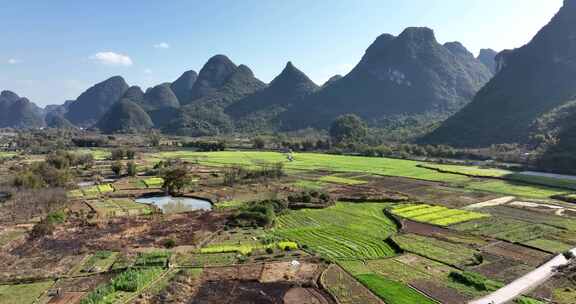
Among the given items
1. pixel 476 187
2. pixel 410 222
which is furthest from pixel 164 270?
pixel 476 187

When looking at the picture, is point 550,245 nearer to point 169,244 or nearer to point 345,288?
point 345,288

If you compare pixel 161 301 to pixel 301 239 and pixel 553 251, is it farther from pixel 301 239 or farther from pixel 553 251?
pixel 553 251

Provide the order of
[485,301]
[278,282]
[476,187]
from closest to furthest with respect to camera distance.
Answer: [485,301], [278,282], [476,187]

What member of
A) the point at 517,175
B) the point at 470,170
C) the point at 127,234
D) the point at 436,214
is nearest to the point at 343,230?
the point at 436,214

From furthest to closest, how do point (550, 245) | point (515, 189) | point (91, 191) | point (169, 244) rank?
point (91, 191), point (515, 189), point (169, 244), point (550, 245)

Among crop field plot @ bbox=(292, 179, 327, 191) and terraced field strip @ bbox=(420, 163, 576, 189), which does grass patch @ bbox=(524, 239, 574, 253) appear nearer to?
terraced field strip @ bbox=(420, 163, 576, 189)

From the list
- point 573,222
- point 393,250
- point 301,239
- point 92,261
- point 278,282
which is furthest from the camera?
point 573,222
